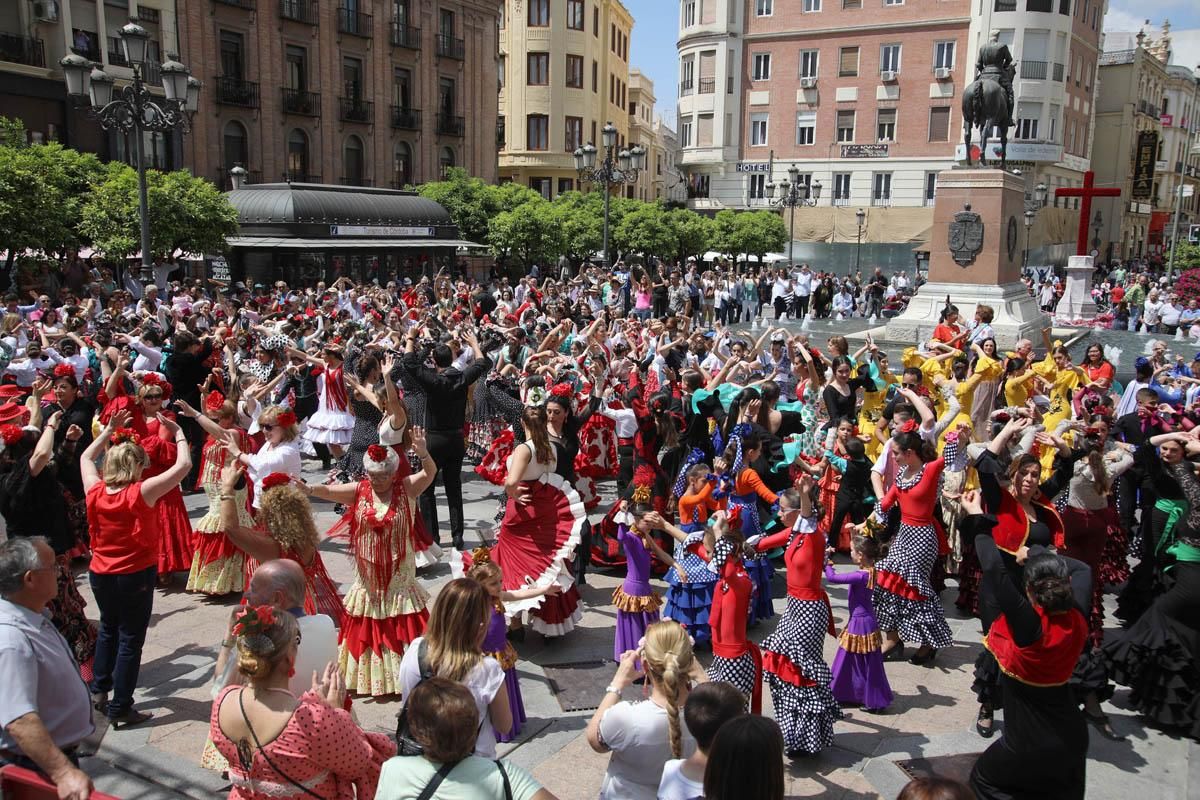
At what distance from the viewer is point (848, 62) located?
5375cm

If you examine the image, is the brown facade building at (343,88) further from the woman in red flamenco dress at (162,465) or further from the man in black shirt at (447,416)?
the man in black shirt at (447,416)

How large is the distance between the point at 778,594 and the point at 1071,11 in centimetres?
5289

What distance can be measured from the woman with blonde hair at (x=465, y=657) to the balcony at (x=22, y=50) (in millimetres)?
32114

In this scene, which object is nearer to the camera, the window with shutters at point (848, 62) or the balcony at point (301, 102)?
the balcony at point (301, 102)

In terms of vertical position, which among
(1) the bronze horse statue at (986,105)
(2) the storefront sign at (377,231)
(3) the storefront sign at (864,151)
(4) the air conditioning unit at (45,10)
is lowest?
(2) the storefront sign at (377,231)

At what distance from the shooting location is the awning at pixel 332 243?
29266 mm

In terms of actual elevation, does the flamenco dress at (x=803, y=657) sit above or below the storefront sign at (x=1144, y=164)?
below

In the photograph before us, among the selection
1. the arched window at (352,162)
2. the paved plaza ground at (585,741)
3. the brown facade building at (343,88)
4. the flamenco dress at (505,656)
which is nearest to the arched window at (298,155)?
the brown facade building at (343,88)

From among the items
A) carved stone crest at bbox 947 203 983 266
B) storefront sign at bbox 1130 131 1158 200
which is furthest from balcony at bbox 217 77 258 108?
storefront sign at bbox 1130 131 1158 200

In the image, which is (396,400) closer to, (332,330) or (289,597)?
(289,597)

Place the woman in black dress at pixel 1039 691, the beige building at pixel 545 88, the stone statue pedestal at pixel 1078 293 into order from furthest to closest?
1. the beige building at pixel 545 88
2. the stone statue pedestal at pixel 1078 293
3. the woman in black dress at pixel 1039 691

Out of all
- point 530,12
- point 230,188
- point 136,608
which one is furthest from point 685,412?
point 530,12

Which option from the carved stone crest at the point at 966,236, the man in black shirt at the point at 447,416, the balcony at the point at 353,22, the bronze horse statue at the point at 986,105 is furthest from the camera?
the balcony at the point at 353,22

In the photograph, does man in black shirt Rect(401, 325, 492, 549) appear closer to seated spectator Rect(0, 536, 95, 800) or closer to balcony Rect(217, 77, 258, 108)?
seated spectator Rect(0, 536, 95, 800)
